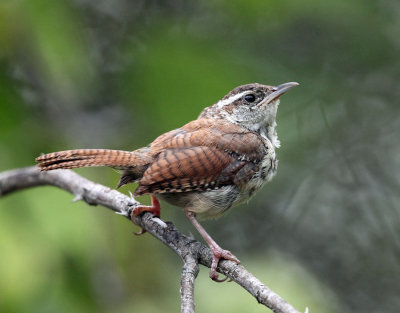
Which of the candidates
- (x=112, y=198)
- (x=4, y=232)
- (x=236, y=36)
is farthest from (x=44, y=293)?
(x=236, y=36)

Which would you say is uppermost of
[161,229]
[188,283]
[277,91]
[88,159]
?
[277,91]

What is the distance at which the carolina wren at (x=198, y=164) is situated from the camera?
3250mm

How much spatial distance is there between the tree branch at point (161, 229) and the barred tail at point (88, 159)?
231 mm

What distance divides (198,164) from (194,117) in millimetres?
285

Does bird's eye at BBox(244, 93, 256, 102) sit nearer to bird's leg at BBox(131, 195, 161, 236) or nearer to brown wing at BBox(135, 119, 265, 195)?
brown wing at BBox(135, 119, 265, 195)

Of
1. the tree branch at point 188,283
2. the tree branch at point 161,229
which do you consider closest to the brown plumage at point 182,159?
the tree branch at point 161,229

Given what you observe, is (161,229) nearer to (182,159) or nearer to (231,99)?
(182,159)

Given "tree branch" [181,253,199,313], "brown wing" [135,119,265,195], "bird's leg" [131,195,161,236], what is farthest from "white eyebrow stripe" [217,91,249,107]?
"tree branch" [181,253,199,313]

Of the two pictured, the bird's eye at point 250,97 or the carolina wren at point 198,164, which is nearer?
the carolina wren at point 198,164

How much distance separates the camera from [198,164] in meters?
3.44

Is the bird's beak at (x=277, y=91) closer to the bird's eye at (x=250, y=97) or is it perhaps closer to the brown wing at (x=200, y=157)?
the bird's eye at (x=250, y=97)

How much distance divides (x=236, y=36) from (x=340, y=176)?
2.15 metres

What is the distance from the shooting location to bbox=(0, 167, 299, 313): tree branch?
2486 millimetres

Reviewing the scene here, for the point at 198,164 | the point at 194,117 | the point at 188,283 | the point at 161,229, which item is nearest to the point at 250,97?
the point at 194,117
